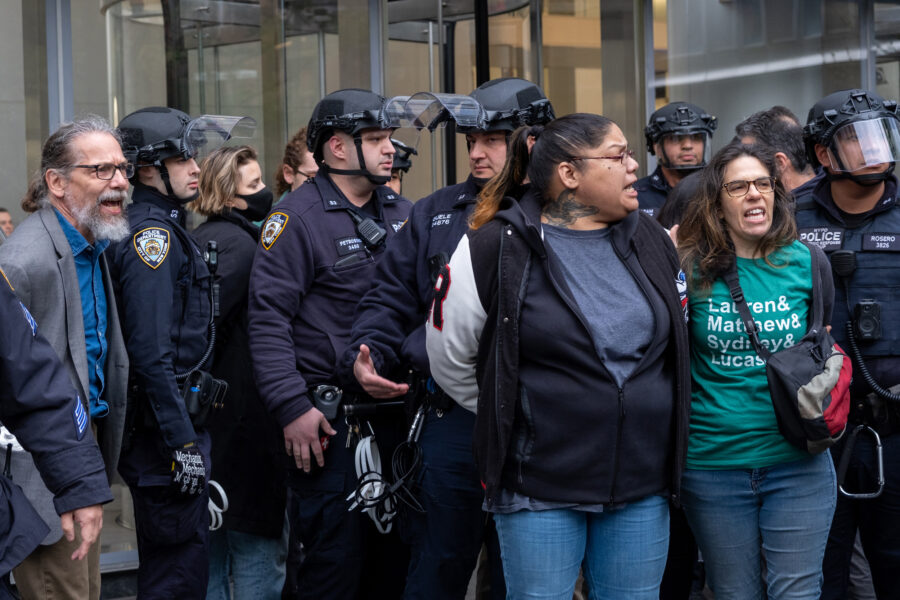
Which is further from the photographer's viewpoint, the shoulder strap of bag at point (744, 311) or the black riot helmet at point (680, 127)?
the black riot helmet at point (680, 127)

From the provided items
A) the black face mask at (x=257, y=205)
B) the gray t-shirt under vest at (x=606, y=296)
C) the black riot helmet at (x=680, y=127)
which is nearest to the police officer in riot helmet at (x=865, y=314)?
the gray t-shirt under vest at (x=606, y=296)

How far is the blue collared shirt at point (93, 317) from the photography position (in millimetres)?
3826

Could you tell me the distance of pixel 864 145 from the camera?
14.0 feet

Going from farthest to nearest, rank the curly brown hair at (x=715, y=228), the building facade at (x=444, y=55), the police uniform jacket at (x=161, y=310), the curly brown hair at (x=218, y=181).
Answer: the building facade at (x=444, y=55)
the curly brown hair at (x=218, y=181)
the police uniform jacket at (x=161, y=310)
the curly brown hair at (x=715, y=228)

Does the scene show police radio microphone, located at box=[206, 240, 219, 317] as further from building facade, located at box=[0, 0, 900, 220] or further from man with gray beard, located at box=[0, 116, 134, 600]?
building facade, located at box=[0, 0, 900, 220]

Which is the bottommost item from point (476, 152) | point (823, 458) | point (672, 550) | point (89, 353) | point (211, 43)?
point (672, 550)

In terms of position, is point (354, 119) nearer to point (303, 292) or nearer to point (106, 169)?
point (303, 292)

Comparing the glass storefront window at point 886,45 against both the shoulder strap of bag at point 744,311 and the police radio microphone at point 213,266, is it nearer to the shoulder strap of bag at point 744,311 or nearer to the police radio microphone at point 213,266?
the shoulder strap of bag at point 744,311

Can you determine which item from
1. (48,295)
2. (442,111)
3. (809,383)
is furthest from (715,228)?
(48,295)

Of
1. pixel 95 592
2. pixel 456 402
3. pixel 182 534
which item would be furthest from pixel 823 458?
pixel 95 592

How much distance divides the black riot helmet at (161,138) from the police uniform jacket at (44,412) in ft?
4.71

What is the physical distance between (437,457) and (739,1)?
5.88 m

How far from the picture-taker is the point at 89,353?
3.83 m

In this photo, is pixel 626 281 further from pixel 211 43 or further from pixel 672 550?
pixel 211 43
